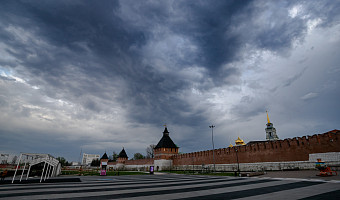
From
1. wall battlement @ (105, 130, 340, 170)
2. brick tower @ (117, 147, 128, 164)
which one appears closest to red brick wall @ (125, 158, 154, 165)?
brick tower @ (117, 147, 128, 164)

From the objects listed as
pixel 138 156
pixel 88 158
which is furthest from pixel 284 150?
pixel 88 158

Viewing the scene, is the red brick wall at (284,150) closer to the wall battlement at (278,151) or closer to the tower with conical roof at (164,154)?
the wall battlement at (278,151)

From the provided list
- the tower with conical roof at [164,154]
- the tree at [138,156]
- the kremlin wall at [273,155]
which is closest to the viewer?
the kremlin wall at [273,155]

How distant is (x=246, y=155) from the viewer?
3438cm

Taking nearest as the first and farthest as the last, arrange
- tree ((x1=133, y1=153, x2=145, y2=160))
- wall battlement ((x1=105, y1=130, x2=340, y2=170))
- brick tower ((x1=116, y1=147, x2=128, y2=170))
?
wall battlement ((x1=105, y1=130, x2=340, y2=170)) < brick tower ((x1=116, y1=147, x2=128, y2=170)) < tree ((x1=133, y1=153, x2=145, y2=160))

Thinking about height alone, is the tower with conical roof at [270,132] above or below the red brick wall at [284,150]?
above

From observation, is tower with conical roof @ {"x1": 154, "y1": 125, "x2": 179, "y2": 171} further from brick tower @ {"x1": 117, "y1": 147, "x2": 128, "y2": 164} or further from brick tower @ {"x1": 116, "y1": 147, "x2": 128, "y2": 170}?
brick tower @ {"x1": 117, "y1": 147, "x2": 128, "y2": 164}

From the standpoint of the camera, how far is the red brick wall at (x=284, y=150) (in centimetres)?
2409

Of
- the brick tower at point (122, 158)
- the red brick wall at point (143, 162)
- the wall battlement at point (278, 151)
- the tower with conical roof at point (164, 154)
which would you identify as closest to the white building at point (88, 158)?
the brick tower at point (122, 158)

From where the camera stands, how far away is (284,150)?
28.5 metres

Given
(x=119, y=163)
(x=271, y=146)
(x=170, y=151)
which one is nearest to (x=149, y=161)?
(x=170, y=151)

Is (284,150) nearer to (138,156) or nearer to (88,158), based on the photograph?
(138,156)

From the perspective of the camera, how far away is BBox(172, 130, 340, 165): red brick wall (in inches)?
949

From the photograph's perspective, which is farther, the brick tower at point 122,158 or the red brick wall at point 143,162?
the brick tower at point 122,158
